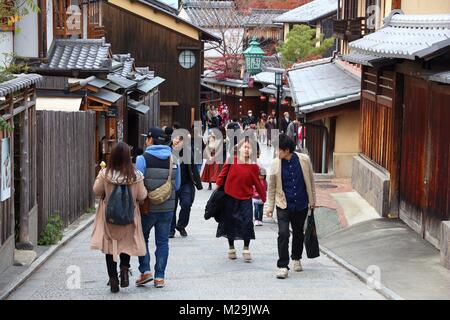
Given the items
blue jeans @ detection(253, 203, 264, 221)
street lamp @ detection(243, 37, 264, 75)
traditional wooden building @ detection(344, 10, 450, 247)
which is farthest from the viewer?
street lamp @ detection(243, 37, 264, 75)

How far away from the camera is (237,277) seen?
36.6 feet

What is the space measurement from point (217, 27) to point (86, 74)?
3782 cm

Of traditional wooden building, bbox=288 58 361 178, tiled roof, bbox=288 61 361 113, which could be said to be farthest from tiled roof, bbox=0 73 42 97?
traditional wooden building, bbox=288 58 361 178

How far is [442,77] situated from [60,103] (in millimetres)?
10382

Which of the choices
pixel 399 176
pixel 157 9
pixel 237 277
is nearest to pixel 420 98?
pixel 399 176

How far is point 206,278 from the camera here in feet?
36.3

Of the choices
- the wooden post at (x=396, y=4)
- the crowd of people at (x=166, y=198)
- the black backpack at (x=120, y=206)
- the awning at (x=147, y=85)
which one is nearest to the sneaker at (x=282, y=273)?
the crowd of people at (x=166, y=198)

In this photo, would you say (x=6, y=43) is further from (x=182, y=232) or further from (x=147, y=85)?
(x=147, y=85)

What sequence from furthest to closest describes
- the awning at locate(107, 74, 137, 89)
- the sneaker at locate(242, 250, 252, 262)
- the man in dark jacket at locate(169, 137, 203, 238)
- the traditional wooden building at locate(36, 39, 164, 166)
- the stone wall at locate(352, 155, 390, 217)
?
1. the awning at locate(107, 74, 137, 89)
2. the traditional wooden building at locate(36, 39, 164, 166)
3. the stone wall at locate(352, 155, 390, 217)
4. the man in dark jacket at locate(169, 137, 203, 238)
5. the sneaker at locate(242, 250, 252, 262)

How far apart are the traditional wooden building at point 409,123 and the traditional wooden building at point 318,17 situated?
27.7m

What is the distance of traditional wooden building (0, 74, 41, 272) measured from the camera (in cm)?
1097

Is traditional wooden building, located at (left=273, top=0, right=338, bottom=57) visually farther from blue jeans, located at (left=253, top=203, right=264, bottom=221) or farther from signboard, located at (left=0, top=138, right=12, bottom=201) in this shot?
signboard, located at (left=0, top=138, right=12, bottom=201)

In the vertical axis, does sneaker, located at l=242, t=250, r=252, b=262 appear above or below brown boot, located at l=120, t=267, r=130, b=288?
below

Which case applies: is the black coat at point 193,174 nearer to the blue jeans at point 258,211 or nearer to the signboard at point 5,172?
the blue jeans at point 258,211
